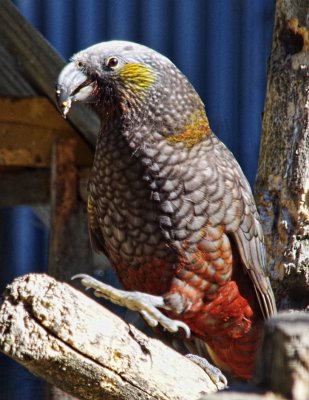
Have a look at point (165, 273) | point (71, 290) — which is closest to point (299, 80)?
point (165, 273)

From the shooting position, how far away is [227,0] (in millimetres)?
5746

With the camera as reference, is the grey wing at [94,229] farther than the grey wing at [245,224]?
Yes

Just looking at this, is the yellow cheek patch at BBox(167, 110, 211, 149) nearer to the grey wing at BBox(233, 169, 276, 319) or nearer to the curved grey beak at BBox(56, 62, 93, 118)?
the grey wing at BBox(233, 169, 276, 319)

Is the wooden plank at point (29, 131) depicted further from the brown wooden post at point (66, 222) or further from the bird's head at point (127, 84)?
the bird's head at point (127, 84)

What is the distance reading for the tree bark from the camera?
327cm

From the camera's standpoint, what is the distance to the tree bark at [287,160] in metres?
3.27

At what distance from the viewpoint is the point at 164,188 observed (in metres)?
3.13

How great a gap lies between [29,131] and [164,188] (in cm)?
188

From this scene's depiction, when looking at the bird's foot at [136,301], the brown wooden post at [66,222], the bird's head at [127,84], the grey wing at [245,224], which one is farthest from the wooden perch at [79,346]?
the brown wooden post at [66,222]

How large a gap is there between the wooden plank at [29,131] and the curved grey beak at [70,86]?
5.69 feet

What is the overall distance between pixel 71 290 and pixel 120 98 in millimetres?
1016

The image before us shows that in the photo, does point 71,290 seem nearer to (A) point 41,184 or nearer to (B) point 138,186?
(B) point 138,186

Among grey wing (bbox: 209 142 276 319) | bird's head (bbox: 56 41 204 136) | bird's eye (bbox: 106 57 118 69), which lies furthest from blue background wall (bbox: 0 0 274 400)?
bird's eye (bbox: 106 57 118 69)

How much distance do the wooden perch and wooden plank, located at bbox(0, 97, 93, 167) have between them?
2492 millimetres
